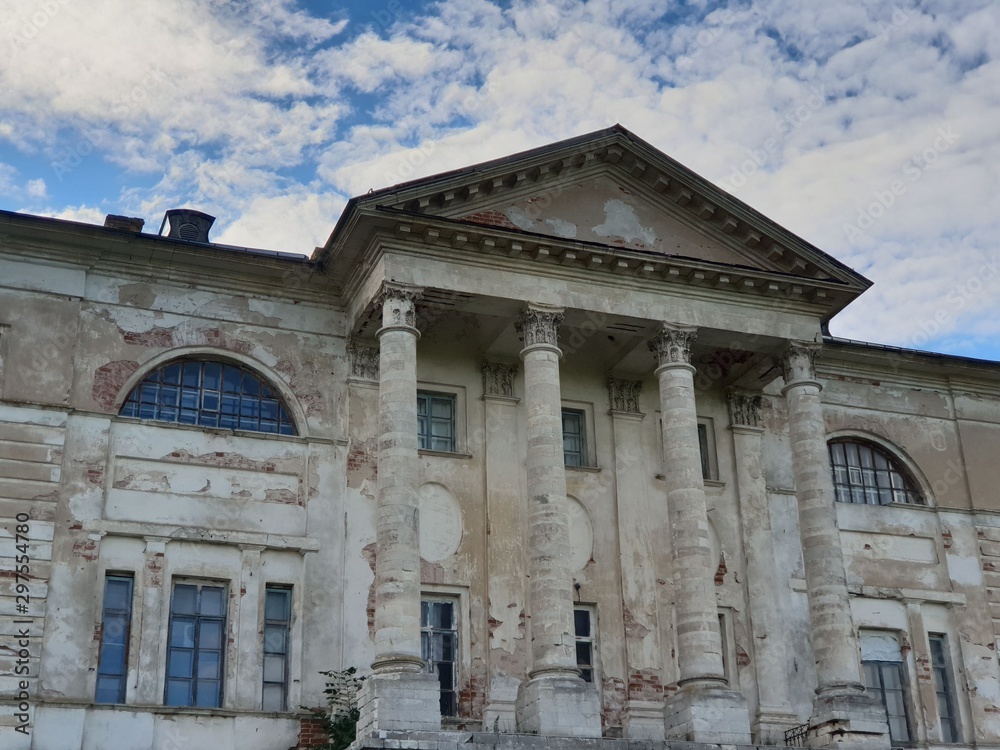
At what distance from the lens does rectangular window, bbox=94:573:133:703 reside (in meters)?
18.3

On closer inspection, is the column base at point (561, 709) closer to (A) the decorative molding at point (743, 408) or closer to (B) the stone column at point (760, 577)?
(B) the stone column at point (760, 577)

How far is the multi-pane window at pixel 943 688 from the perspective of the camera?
22.9 metres

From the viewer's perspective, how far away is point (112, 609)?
18.8m

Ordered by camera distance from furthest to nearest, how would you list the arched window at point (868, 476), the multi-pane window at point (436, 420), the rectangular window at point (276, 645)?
the arched window at point (868, 476) < the multi-pane window at point (436, 420) < the rectangular window at point (276, 645)

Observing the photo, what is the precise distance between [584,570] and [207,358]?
6.94 metres

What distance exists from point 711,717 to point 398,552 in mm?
5008

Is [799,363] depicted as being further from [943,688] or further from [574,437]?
[943,688]

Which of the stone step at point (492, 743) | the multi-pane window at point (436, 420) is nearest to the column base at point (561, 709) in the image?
the stone step at point (492, 743)

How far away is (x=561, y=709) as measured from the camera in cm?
1789

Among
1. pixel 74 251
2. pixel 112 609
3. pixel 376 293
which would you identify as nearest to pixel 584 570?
pixel 376 293

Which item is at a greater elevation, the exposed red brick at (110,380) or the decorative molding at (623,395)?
the decorative molding at (623,395)

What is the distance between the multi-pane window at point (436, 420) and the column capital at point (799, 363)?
18.4 feet

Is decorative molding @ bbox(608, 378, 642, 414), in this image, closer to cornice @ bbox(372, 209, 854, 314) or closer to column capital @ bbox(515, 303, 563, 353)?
cornice @ bbox(372, 209, 854, 314)

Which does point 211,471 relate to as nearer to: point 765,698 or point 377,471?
point 377,471
